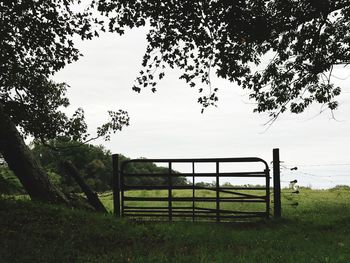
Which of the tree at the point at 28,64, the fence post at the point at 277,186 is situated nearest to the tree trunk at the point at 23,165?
the tree at the point at 28,64

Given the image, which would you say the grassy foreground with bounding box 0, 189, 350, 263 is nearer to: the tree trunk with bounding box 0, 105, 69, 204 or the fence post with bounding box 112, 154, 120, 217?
the tree trunk with bounding box 0, 105, 69, 204

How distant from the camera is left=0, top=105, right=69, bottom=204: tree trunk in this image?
1266cm

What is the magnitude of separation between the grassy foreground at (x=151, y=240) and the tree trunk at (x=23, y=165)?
1.35 metres

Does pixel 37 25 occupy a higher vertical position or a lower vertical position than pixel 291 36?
lower

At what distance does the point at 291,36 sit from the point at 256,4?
426 centimetres

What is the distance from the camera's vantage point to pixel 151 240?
388 inches

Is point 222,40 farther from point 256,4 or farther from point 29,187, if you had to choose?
point 29,187

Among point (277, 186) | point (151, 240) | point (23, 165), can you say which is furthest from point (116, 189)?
point (277, 186)

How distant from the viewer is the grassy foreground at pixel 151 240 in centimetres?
775

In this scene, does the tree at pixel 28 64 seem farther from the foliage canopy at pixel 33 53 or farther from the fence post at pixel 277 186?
the fence post at pixel 277 186

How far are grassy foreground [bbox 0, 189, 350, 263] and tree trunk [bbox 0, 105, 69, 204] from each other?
4.42 feet

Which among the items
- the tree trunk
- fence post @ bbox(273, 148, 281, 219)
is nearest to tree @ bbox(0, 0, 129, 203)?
the tree trunk

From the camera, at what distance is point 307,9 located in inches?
527

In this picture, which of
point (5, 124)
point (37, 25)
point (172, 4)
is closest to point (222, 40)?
point (172, 4)
